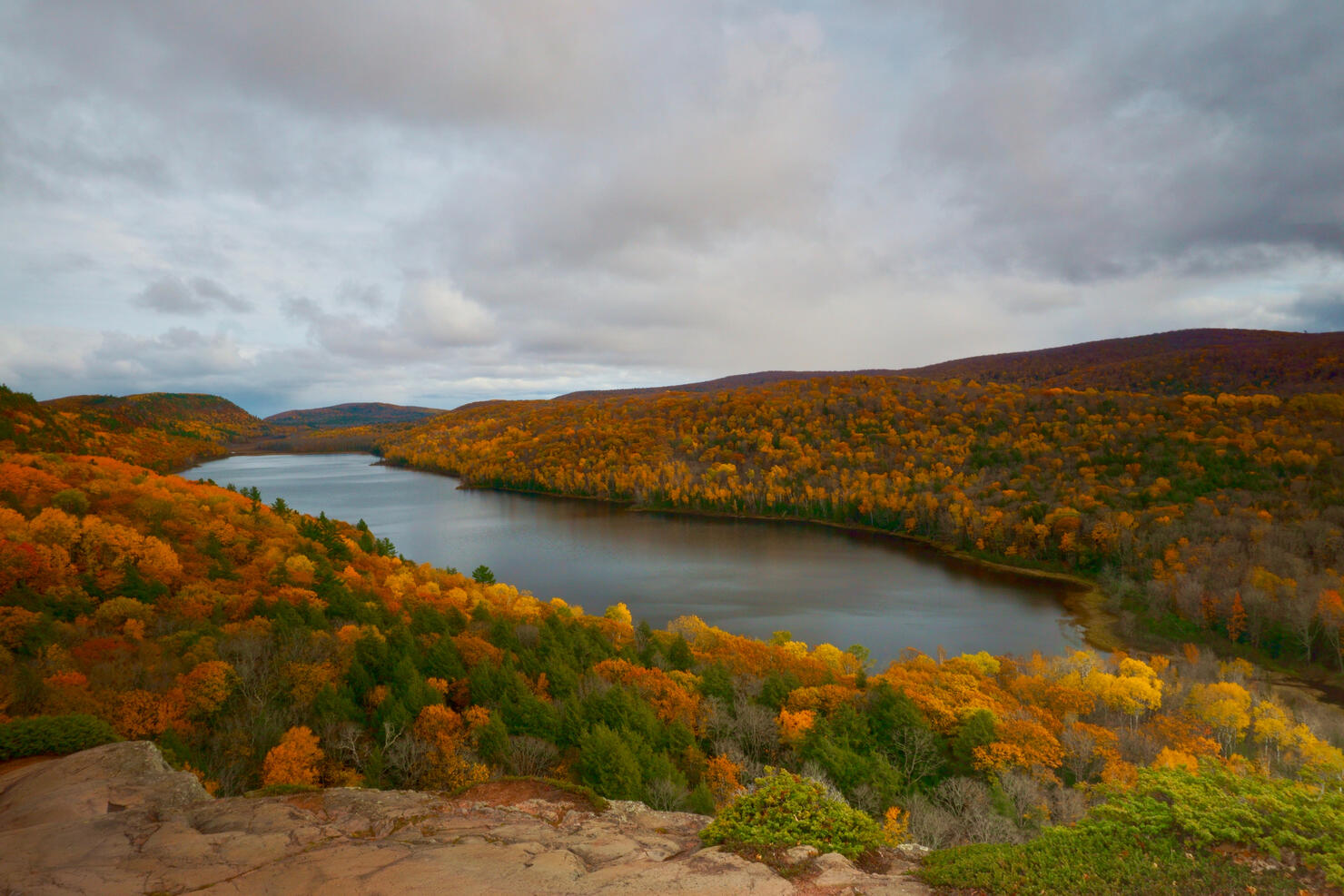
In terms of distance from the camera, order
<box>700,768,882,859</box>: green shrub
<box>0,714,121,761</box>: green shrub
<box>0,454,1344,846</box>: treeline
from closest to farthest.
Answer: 1. <box>700,768,882,859</box>: green shrub
2. <box>0,714,121,761</box>: green shrub
3. <box>0,454,1344,846</box>: treeline

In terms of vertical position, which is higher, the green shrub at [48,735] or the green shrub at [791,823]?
the green shrub at [48,735]

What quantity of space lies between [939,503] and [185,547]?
87423mm

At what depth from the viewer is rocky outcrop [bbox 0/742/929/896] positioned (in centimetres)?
659

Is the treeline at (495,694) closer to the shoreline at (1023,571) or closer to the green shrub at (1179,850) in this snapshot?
the green shrub at (1179,850)

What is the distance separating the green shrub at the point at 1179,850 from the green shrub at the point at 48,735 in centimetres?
1448

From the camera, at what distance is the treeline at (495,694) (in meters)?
19.2

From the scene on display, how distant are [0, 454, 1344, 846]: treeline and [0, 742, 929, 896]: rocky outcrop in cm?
690

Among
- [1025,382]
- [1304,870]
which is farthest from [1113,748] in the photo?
[1025,382]

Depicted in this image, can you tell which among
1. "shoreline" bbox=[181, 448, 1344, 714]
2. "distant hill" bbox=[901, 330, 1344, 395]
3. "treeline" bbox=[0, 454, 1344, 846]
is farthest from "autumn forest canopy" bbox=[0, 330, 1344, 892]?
"distant hill" bbox=[901, 330, 1344, 395]

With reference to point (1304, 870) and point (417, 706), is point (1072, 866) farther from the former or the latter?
point (417, 706)

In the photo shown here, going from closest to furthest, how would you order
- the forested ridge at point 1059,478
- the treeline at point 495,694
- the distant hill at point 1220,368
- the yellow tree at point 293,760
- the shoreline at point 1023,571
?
the yellow tree at point 293,760 < the treeline at point 495,694 < the shoreline at point 1023,571 < the forested ridge at point 1059,478 < the distant hill at point 1220,368

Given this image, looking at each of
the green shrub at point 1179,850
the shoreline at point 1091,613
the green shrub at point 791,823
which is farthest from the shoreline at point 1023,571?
the green shrub at point 791,823

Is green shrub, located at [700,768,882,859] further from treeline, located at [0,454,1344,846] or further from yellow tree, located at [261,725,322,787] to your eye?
yellow tree, located at [261,725,322,787]

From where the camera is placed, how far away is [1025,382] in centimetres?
18375
